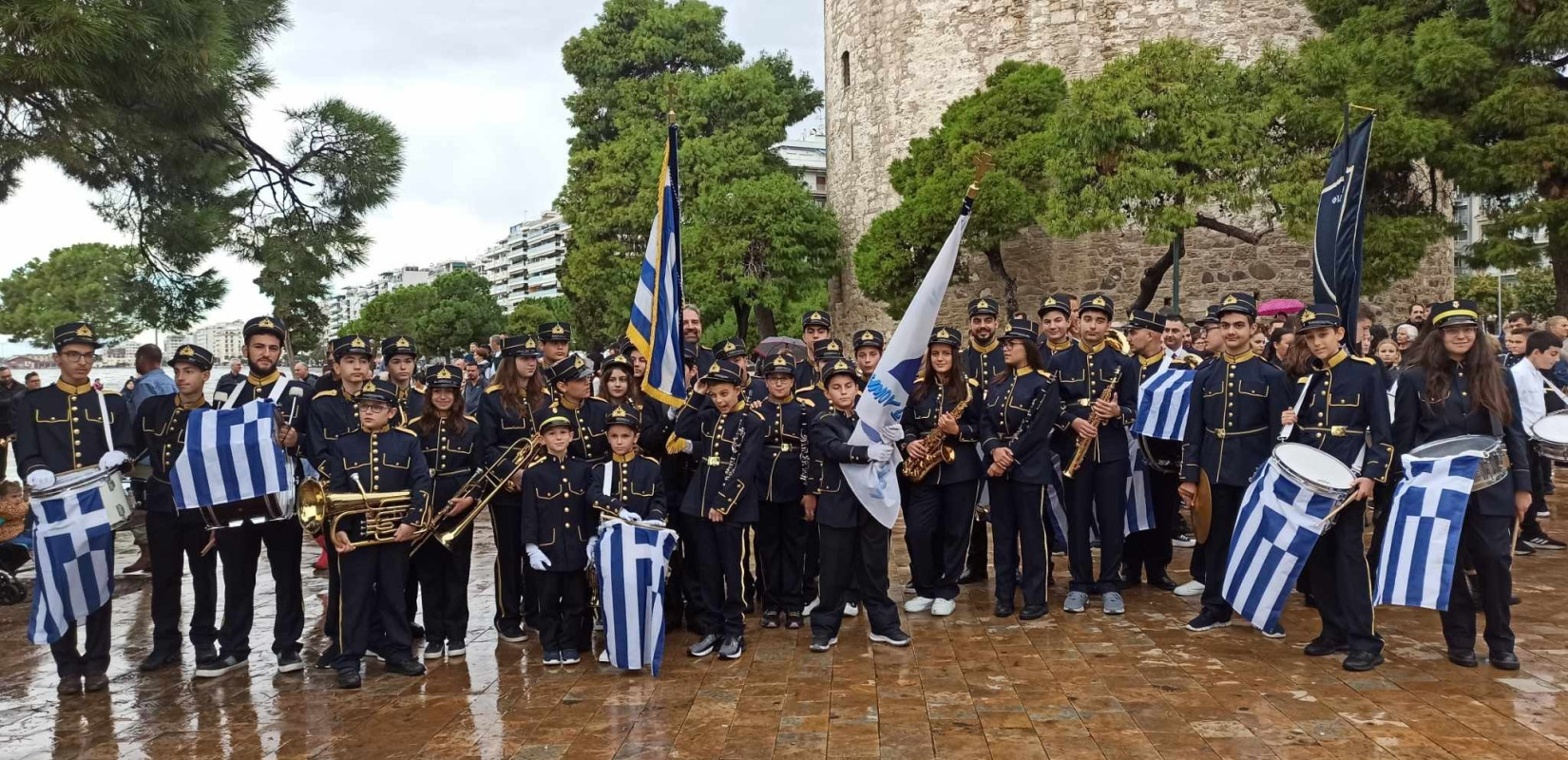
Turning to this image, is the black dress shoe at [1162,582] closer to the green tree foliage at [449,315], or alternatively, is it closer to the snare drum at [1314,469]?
the snare drum at [1314,469]

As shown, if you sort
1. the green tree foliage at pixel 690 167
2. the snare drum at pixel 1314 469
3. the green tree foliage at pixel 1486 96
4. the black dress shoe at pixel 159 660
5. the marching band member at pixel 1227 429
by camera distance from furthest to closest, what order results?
1. the green tree foliage at pixel 690 167
2. the green tree foliage at pixel 1486 96
3. the marching band member at pixel 1227 429
4. the black dress shoe at pixel 159 660
5. the snare drum at pixel 1314 469

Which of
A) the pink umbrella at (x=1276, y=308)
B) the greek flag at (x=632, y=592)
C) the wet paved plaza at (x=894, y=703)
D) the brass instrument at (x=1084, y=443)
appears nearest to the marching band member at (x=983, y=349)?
the brass instrument at (x=1084, y=443)

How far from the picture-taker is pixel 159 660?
647 cm

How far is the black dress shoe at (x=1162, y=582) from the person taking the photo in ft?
25.8

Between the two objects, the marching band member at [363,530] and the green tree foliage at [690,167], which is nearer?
the marching band member at [363,530]

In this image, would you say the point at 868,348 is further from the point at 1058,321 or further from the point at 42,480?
the point at 42,480

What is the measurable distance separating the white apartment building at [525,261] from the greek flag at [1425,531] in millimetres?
116025

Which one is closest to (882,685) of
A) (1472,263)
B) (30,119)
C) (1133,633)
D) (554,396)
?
(1133,633)

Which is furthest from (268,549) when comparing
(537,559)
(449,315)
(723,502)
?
(449,315)

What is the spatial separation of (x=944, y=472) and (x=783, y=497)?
1030 mm

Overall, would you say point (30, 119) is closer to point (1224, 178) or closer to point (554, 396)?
point (554, 396)

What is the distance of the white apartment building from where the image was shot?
12632cm

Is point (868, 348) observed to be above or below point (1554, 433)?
above

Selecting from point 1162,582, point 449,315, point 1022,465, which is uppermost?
point 449,315
